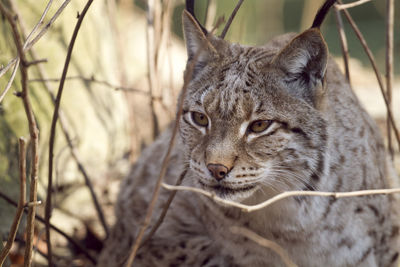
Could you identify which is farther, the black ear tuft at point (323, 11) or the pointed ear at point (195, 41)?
the pointed ear at point (195, 41)

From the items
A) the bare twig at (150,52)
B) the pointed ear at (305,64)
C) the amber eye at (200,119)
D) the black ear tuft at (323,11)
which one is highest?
the bare twig at (150,52)

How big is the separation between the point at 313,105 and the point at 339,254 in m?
0.87

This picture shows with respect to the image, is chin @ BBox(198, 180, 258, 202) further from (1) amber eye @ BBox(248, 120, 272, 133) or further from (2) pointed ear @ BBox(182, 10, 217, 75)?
(2) pointed ear @ BBox(182, 10, 217, 75)

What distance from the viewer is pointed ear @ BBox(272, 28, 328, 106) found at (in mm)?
2564

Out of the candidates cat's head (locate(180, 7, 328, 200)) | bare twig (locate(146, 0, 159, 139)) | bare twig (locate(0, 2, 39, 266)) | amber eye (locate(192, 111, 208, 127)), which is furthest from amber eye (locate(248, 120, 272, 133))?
bare twig (locate(146, 0, 159, 139))

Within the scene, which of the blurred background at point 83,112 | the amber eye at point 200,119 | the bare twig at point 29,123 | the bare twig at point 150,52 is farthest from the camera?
the bare twig at point 150,52

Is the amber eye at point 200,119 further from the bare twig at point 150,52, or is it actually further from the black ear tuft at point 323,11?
the bare twig at point 150,52

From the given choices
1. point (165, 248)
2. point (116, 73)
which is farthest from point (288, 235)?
point (116, 73)

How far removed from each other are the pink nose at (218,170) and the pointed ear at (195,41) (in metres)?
0.64

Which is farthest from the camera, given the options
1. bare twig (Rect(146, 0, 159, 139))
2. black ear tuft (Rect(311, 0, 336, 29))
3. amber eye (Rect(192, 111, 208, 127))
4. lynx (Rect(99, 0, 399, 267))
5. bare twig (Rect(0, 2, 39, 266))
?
bare twig (Rect(146, 0, 159, 139))

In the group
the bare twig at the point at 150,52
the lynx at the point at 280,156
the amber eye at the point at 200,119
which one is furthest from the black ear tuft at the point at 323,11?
the bare twig at the point at 150,52

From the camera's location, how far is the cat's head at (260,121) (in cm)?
253

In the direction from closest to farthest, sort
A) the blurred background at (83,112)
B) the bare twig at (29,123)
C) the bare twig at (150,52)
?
the bare twig at (29,123), the blurred background at (83,112), the bare twig at (150,52)

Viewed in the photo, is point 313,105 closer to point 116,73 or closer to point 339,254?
point 339,254
